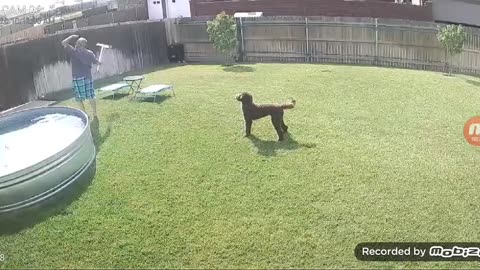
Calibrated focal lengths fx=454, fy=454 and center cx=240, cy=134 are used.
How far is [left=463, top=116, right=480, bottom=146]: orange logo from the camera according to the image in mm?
8680

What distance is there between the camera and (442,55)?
1547 centimetres

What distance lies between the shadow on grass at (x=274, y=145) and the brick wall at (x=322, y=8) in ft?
48.7

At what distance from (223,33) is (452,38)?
833 centimetres

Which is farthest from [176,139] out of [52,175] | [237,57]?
[237,57]

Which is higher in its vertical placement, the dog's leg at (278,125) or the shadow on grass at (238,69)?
the shadow on grass at (238,69)

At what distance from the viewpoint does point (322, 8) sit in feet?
73.9

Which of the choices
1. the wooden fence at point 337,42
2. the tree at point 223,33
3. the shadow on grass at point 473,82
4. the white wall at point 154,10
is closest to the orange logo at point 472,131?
the shadow on grass at point 473,82

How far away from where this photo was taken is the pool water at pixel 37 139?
7.68 metres

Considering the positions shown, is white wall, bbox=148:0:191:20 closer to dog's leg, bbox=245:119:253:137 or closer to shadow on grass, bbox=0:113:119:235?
dog's leg, bbox=245:119:253:137

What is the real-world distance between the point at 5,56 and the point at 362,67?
11.5 m

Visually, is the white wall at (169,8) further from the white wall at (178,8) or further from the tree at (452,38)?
the tree at (452,38)

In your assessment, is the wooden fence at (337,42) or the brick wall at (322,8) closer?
the wooden fence at (337,42)

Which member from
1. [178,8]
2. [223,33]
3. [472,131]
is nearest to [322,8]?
[223,33]

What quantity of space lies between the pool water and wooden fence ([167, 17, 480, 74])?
10.6 m
